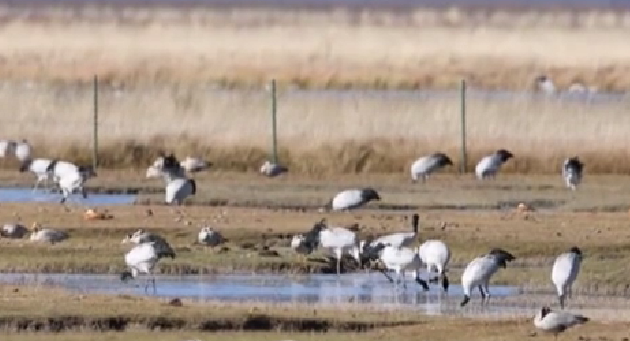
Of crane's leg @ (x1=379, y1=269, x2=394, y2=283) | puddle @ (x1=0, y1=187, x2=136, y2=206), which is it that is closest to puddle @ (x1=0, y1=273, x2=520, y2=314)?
crane's leg @ (x1=379, y1=269, x2=394, y2=283)

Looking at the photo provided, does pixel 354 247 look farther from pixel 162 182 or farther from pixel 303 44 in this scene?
pixel 303 44

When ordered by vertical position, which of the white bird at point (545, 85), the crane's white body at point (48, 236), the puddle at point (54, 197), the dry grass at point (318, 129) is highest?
the white bird at point (545, 85)

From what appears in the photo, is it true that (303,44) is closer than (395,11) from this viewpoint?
Yes

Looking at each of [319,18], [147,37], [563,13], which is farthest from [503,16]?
[147,37]

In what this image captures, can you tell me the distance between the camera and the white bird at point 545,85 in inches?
1805

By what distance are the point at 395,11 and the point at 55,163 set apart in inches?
3905

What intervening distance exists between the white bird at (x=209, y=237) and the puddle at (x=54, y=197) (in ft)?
16.4

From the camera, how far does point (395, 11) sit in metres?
127

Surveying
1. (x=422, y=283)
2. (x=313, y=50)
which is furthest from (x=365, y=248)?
(x=313, y=50)

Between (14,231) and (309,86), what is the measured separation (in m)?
27.1

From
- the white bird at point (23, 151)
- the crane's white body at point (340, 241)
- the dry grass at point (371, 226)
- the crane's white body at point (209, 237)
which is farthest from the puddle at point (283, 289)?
the white bird at point (23, 151)

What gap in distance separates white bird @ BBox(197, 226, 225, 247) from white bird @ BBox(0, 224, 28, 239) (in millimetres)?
2141

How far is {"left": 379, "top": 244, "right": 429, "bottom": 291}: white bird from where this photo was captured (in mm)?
19969

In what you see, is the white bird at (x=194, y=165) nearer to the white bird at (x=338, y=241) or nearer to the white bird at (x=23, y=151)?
the white bird at (x=23, y=151)
